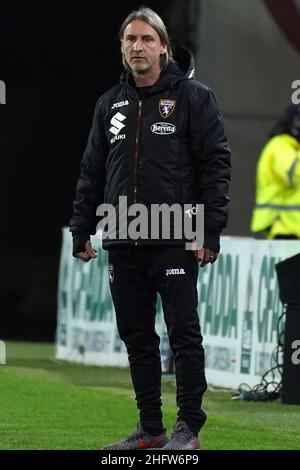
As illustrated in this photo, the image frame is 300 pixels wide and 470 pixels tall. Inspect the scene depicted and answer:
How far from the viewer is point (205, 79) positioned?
15.7 meters

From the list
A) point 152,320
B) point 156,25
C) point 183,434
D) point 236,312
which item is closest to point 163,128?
point 156,25

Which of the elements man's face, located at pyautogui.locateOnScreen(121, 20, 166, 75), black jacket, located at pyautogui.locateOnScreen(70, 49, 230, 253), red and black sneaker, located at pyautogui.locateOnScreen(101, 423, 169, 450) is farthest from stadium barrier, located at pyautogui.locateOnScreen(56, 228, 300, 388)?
man's face, located at pyautogui.locateOnScreen(121, 20, 166, 75)

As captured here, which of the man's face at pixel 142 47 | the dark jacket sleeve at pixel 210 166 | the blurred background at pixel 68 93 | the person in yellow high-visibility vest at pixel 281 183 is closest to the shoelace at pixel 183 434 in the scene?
the dark jacket sleeve at pixel 210 166

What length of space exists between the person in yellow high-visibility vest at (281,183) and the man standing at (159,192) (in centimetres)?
660

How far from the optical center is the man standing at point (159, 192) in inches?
300

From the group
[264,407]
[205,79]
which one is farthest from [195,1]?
[264,407]

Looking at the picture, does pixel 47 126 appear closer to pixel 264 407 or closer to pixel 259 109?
pixel 259 109

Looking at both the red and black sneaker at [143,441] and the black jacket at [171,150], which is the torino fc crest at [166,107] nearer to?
the black jacket at [171,150]

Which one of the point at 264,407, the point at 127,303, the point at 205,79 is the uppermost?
the point at 205,79

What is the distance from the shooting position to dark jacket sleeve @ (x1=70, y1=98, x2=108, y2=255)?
7.95 m

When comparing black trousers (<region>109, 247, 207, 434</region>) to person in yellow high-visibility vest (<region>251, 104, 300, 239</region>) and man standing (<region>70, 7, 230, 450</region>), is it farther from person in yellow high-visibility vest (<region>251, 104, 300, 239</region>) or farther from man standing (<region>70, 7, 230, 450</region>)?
person in yellow high-visibility vest (<region>251, 104, 300, 239</region>)

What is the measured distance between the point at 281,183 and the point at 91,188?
6.77m
